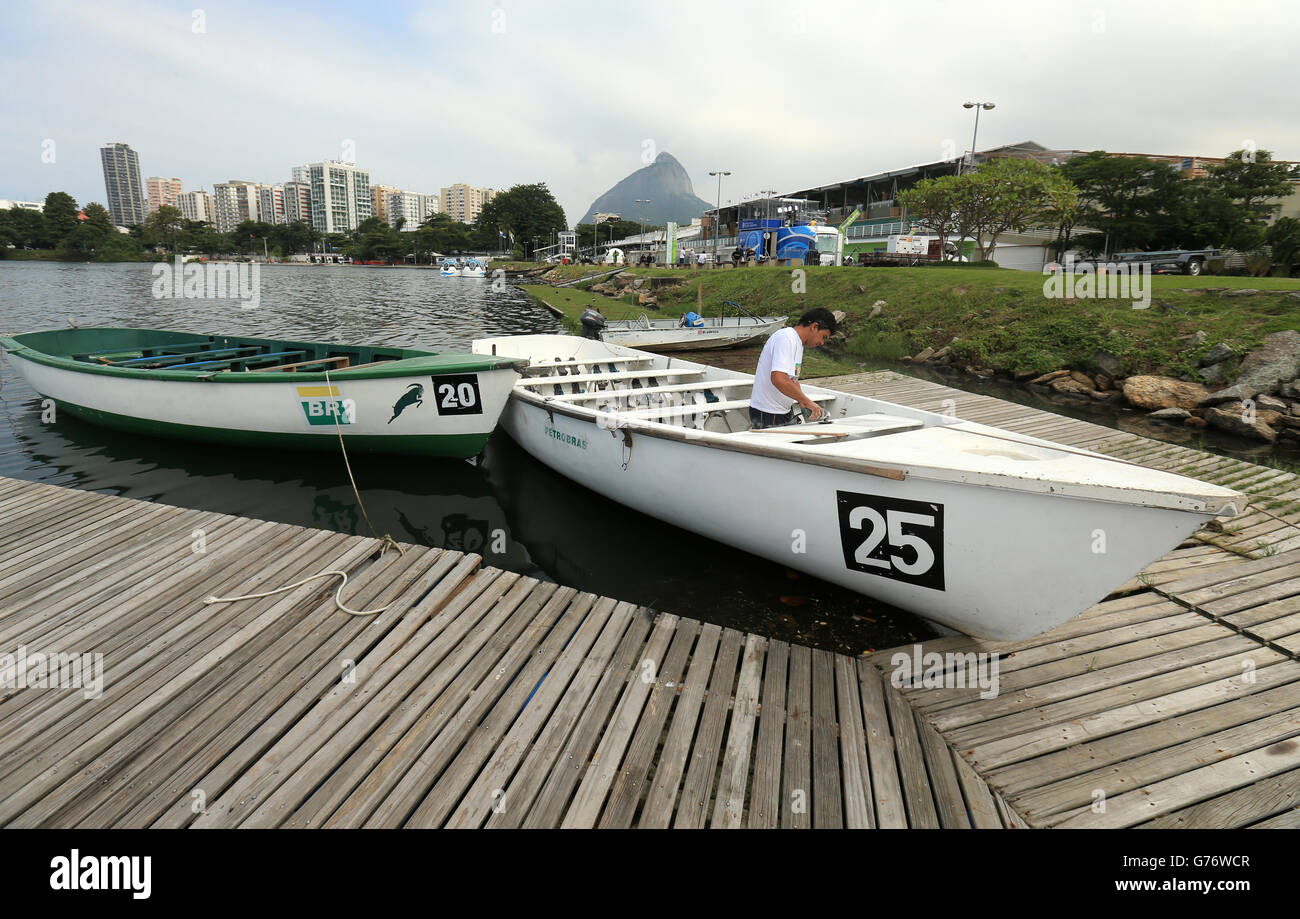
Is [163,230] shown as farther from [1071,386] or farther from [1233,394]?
[1233,394]

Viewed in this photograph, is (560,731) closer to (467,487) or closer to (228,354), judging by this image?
(467,487)

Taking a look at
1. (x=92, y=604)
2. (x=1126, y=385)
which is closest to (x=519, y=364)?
(x=92, y=604)

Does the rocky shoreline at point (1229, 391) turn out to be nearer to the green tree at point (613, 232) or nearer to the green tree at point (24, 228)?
the green tree at point (613, 232)

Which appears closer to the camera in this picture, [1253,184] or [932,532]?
[932,532]

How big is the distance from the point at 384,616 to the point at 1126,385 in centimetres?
1584

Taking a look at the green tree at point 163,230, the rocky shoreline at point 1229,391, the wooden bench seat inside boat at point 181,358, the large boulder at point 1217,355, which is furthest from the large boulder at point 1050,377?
the green tree at point 163,230

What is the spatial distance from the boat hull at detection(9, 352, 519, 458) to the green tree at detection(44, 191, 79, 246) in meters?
125

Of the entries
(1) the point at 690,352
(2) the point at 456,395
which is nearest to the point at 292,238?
(1) the point at 690,352

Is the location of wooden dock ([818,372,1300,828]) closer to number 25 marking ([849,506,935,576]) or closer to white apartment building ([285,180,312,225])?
number 25 marking ([849,506,935,576])

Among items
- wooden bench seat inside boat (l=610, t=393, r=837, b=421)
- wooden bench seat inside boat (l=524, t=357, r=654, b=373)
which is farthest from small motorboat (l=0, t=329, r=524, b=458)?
wooden bench seat inside boat (l=610, t=393, r=837, b=421)

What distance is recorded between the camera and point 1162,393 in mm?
12914

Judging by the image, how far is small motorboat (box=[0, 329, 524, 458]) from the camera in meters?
7.78

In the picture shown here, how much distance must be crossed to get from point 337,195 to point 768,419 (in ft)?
635

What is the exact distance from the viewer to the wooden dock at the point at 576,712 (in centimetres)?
304
